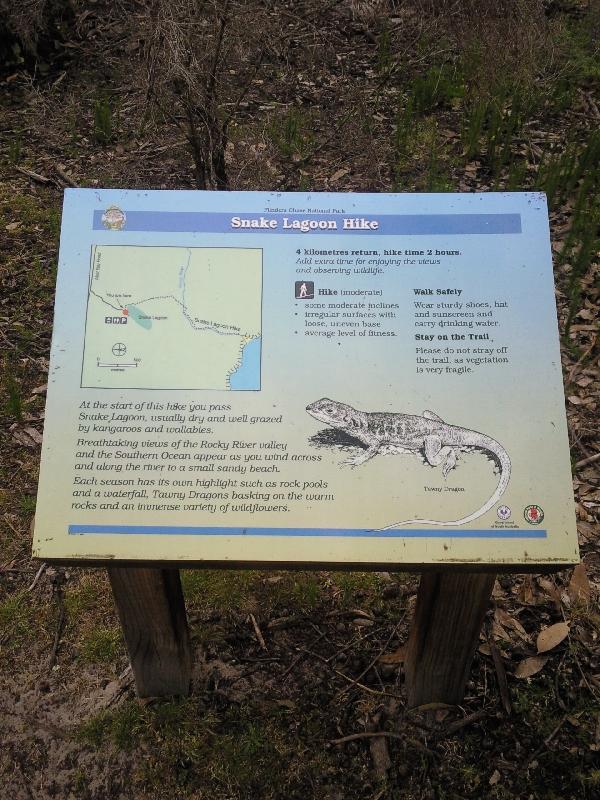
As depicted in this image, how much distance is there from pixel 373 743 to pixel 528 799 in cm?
54

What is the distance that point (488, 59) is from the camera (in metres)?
5.20

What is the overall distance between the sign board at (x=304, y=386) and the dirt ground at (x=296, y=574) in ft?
3.49

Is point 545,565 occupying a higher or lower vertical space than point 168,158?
lower

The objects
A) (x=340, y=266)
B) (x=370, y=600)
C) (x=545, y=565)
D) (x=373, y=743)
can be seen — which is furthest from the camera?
(x=370, y=600)

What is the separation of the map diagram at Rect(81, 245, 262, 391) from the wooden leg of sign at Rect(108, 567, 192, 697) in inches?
23.8

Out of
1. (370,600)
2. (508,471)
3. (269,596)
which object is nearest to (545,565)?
(508,471)

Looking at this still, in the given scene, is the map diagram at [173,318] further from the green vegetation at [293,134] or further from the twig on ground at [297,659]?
the green vegetation at [293,134]

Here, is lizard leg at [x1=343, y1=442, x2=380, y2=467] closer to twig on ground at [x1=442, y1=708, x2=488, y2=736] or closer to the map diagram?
the map diagram

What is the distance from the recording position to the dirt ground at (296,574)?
254cm

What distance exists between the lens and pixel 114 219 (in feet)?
6.84

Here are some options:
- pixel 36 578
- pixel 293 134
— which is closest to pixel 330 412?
pixel 36 578

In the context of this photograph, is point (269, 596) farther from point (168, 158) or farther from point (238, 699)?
point (168, 158)

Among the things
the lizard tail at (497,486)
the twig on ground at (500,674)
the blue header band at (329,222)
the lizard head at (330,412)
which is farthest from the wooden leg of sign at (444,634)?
the blue header band at (329,222)

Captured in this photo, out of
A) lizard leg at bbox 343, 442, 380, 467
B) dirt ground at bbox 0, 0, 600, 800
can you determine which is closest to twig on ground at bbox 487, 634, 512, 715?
dirt ground at bbox 0, 0, 600, 800
